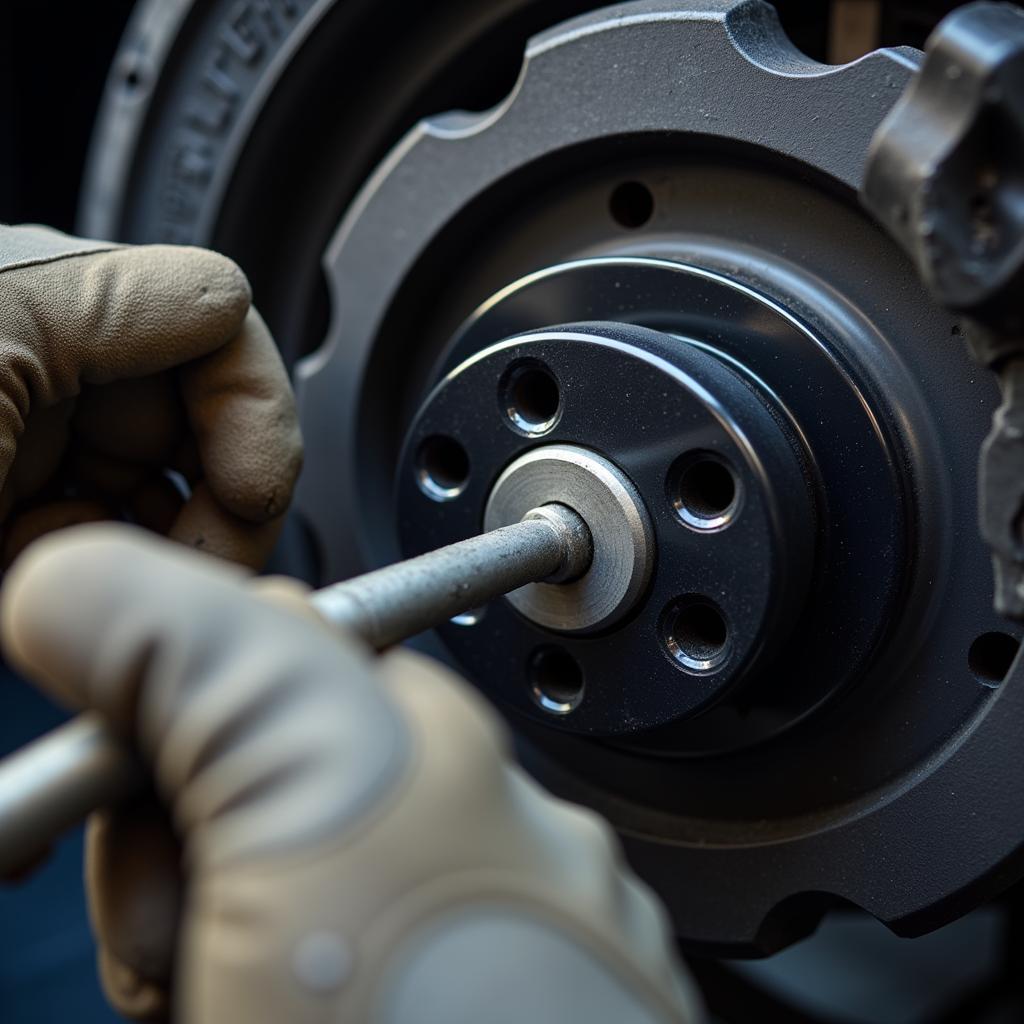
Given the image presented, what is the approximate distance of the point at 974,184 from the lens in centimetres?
42

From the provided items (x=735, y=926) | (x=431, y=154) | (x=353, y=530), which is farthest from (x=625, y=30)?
(x=735, y=926)

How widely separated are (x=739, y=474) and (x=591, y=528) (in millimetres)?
76

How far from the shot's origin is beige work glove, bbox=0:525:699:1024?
32 cm

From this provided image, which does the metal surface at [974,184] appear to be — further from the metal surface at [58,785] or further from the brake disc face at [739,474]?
the metal surface at [58,785]

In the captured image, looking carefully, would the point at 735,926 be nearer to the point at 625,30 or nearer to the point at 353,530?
the point at 353,530

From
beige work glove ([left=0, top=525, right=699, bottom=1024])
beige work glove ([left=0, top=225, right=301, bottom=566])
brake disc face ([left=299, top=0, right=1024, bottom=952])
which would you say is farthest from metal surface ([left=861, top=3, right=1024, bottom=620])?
beige work glove ([left=0, top=225, right=301, bottom=566])

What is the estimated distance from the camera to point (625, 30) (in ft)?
2.01

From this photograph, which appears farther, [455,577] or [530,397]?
[530,397]

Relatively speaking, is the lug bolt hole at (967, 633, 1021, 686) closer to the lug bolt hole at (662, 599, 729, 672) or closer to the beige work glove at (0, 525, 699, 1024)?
the lug bolt hole at (662, 599, 729, 672)

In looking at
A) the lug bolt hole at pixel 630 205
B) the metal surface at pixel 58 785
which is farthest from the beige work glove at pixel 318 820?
the lug bolt hole at pixel 630 205

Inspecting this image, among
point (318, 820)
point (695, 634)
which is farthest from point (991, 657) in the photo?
point (318, 820)

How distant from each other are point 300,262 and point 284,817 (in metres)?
0.61

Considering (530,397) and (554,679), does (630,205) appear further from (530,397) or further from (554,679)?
(554,679)

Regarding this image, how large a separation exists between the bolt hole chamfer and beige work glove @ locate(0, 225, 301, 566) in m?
0.23
